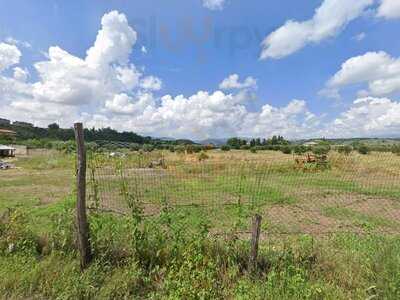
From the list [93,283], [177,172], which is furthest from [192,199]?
[93,283]

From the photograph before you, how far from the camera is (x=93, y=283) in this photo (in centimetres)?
364

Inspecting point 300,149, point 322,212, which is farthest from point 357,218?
point 300,149

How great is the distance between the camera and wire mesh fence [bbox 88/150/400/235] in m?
8.05

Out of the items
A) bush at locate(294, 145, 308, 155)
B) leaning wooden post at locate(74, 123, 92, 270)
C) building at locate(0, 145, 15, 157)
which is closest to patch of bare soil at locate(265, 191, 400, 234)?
bush at locate(294, 145, 308, 155)

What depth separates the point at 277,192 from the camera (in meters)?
14.3

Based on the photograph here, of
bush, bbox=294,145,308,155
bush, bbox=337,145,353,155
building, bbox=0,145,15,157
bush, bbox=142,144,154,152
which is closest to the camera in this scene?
bush, bbox=142,144,154,152

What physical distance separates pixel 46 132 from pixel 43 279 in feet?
322

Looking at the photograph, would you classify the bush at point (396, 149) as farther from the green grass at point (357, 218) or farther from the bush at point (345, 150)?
the green grass at point (357, 218)

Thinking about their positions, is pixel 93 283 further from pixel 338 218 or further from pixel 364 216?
pixel 364 216

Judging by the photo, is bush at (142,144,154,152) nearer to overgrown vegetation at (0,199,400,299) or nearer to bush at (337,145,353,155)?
overgrown vegetation at (0,199,400,299)

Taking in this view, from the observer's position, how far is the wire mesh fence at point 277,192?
8.05 m

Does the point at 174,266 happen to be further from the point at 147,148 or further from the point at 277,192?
the point at 277,192

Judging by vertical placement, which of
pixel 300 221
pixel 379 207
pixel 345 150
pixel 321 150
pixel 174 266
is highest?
pixel 345 150

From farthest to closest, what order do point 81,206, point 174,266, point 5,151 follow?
point 5,151 → point 81,206 → point 174,266
